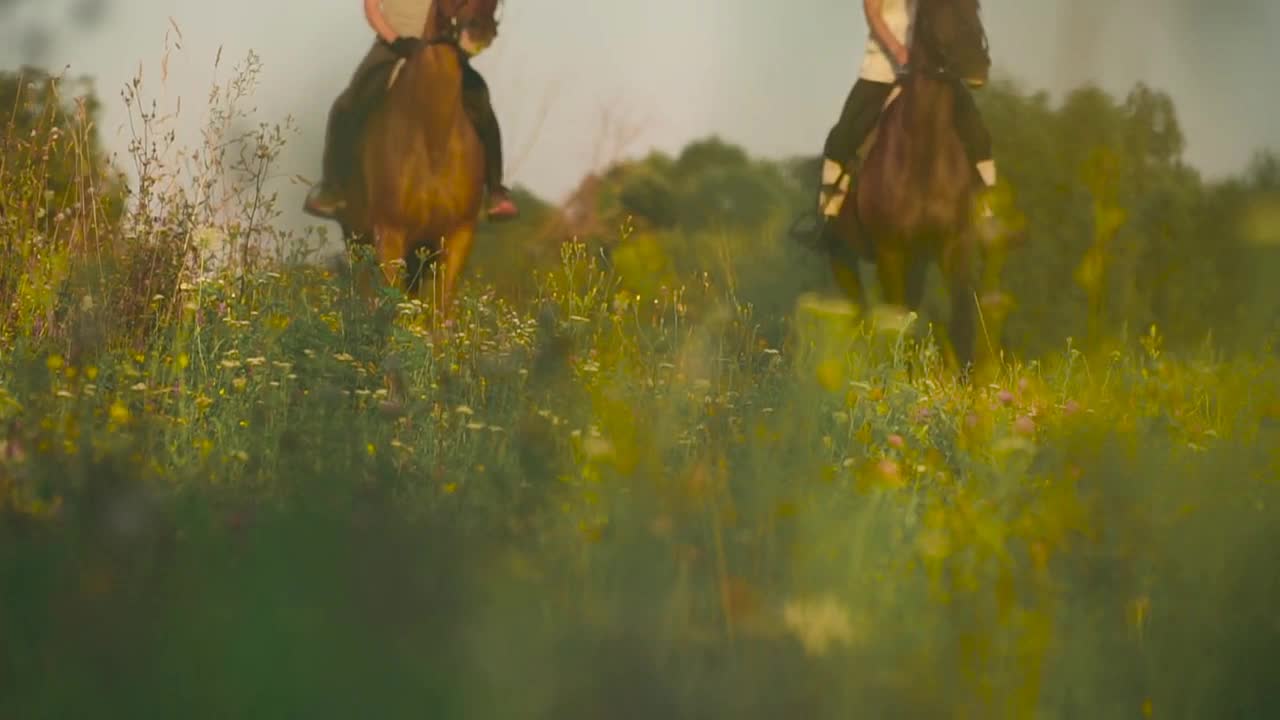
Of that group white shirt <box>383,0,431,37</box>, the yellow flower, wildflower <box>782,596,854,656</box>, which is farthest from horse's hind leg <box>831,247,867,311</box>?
the yellow flower

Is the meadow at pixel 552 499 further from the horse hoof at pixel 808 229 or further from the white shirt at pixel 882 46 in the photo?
the white shirt at pixel 882 46

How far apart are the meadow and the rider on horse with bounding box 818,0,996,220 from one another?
0.56m

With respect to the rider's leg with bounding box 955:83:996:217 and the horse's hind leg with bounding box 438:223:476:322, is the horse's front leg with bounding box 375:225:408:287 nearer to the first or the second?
the horse's hind leg with bounding box 438:223:476:322

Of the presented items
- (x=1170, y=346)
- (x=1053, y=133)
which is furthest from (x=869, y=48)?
(x=1170, y=346)

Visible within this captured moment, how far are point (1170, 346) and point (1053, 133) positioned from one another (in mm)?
848

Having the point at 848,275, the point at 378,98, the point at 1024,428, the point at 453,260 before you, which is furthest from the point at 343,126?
the point at 1024,428

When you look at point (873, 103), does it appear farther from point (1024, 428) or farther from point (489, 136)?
point (1024, 428)

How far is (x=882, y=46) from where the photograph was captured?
4719 mm

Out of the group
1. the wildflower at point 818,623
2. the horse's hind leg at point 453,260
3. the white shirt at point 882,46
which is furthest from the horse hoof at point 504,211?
the wildflower at point 818,623

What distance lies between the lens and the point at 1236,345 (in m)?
4.48

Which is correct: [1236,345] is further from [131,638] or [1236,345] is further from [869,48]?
[131,638]

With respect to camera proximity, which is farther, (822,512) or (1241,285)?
(1241,285)

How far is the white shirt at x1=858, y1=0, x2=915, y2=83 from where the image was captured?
468 centimetres

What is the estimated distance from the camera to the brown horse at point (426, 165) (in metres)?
4.67
